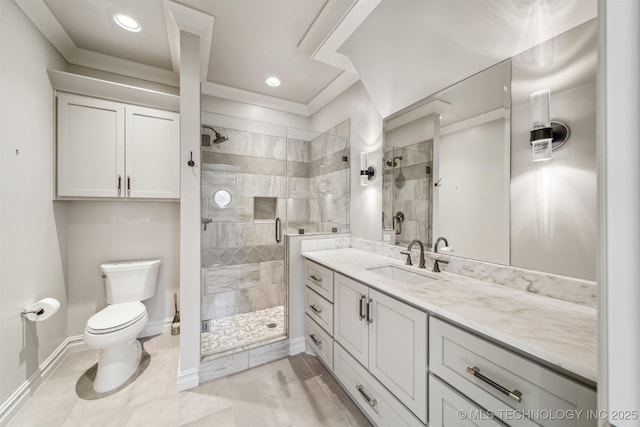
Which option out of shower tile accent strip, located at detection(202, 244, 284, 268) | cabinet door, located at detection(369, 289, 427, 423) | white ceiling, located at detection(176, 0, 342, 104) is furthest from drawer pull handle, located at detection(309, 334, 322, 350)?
white ceiling, located at detection(176, 0, 342, 104)

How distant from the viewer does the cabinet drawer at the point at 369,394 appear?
3.92 ft

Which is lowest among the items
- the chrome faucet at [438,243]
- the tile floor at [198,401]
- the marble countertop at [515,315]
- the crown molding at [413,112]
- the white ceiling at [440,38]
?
the tile floor at [198,401]

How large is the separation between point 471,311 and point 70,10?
3.09 m

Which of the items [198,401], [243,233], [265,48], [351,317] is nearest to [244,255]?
[243,233]

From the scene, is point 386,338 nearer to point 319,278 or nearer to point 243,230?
point 319,278

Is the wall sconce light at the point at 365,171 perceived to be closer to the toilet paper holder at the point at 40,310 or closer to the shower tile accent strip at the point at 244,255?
the shower tile accent strip at the point at 244,255

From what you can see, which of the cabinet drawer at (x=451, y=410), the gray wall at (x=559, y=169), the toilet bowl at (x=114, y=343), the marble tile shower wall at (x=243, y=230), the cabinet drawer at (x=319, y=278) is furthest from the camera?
the marble tile shower wall at (x=243, y=230)

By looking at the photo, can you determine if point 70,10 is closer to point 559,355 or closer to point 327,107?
point 327,107

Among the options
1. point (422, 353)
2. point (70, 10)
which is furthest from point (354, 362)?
point (70, 10)

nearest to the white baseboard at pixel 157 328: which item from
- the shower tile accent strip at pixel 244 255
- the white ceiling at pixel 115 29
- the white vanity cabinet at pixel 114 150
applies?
the shower tile accent strip at pixel 244 255

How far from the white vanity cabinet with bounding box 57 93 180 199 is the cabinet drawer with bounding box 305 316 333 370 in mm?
1806

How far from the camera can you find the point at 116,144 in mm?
2105

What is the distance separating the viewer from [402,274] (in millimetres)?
1769

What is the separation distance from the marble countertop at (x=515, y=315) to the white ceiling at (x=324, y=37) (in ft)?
4.07
